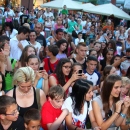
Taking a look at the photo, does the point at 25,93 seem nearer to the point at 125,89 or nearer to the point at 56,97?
the point at 56,97

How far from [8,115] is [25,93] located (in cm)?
66

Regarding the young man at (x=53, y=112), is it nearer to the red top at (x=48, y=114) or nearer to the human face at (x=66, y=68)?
the red top at (x=48, y=114)

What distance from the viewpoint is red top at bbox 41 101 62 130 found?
3.26 metres

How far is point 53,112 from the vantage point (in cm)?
332

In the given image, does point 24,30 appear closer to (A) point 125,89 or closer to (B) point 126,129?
(A) point 125,89

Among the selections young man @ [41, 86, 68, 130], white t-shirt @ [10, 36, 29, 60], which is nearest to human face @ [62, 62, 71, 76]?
young man @ [41, 86, 68, 130]

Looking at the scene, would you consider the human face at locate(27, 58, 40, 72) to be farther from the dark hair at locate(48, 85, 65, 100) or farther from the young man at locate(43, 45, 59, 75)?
the dark hair at locate(48, 85, 65, 100)

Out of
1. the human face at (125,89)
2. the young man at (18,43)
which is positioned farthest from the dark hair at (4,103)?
the young man at (18,43)

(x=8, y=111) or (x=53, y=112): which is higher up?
(x=8, y=111)

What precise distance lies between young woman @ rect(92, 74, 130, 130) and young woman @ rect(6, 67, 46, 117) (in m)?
0.75

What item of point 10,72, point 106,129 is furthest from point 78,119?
point 10,72

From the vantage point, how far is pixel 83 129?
3.35 metres

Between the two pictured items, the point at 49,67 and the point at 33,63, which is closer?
the point at 33,63

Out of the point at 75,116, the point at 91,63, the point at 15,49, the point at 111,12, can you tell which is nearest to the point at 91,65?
the point at 91,63
